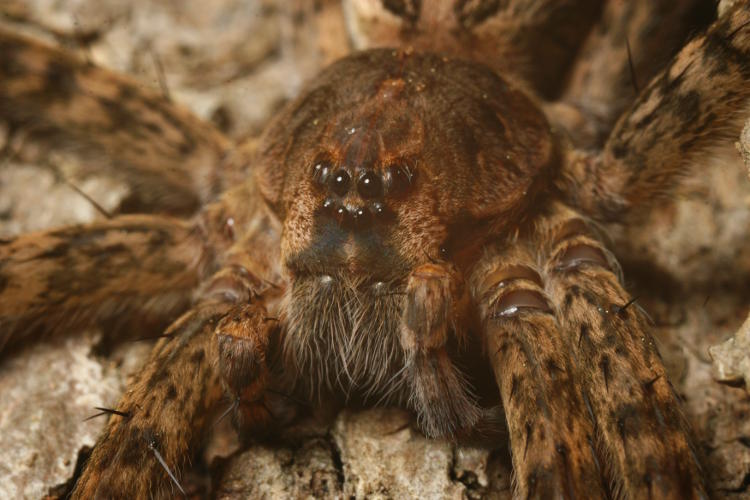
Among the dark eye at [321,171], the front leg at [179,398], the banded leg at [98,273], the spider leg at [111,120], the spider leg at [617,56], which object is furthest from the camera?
the spider leg at [111,120]

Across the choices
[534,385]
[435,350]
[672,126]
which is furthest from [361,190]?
[672,126]

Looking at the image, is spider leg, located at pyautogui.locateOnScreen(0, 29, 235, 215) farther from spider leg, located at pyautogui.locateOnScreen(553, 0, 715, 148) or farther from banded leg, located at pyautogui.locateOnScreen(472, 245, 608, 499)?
spider leg, located at pyautogui.locateOnScreen(553, 0, 715, 148)

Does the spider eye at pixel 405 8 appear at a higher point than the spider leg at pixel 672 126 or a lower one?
higher

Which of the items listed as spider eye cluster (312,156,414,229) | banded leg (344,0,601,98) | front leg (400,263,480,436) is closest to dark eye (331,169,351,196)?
spider eye cluster (312,156,414,229)

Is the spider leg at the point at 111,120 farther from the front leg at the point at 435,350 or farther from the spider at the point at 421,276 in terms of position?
the front leg at the point at 435,350

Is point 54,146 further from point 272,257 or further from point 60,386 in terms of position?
point 272,257

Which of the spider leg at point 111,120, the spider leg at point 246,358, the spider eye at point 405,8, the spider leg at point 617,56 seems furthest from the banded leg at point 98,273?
the spider leg at point 617,56

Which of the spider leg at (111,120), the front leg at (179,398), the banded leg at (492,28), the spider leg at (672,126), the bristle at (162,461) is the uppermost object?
the banded leg at (492,28)
